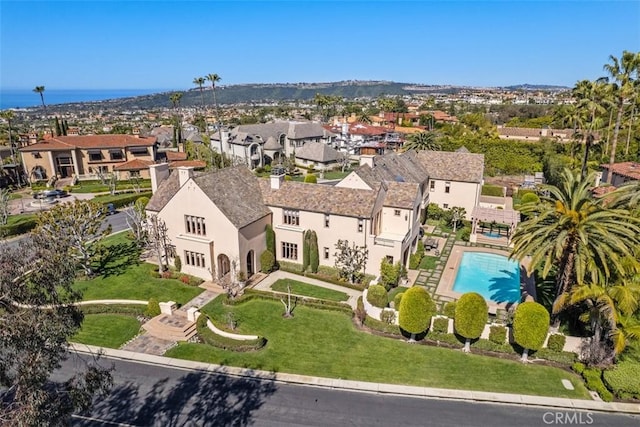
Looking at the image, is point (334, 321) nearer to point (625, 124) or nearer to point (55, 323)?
point (55, 323)

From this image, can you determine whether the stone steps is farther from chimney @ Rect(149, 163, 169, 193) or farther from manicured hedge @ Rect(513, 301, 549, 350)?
manicured hedge @ Rect(513, 301, 549, 350)

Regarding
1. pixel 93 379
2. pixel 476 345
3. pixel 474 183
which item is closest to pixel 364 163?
pixel 474 183

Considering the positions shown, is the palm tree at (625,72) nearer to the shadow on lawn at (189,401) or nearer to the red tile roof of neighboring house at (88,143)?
the shadow on lawn at (189,401)

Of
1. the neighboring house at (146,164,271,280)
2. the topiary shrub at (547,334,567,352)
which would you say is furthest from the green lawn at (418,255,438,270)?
the neighboring house at (146,164,271,280)

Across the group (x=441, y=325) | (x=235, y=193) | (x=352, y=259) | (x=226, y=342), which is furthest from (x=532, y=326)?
(x=235, y=193)

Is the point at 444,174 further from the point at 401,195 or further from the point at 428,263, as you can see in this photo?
the point at 428,263
